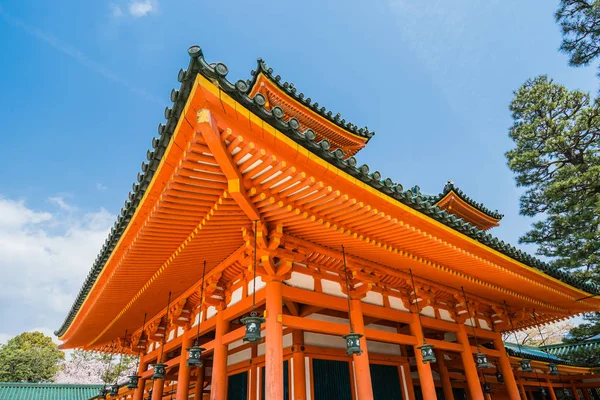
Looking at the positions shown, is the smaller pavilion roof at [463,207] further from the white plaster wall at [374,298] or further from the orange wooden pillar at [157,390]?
the orange wooden pillar at [157,390]

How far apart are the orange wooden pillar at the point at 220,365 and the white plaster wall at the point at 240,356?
8.28 ft

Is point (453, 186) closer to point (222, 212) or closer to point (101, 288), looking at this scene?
point (222, 212)

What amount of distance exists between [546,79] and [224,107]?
1919 centimetres

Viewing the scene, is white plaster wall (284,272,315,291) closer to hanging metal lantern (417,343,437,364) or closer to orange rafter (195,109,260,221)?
orange rafter (195,109,260,221)

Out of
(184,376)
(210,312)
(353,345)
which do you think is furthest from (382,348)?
(184,376)

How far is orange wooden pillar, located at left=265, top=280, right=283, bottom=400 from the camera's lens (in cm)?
517

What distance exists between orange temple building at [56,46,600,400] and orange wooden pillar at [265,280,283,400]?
2 cm

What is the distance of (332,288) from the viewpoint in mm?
7070

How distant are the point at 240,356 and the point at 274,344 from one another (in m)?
4.91

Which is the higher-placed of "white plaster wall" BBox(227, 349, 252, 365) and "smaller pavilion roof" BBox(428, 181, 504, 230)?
"smaller pavilion roof" BBox(428, 181, 504, 230)

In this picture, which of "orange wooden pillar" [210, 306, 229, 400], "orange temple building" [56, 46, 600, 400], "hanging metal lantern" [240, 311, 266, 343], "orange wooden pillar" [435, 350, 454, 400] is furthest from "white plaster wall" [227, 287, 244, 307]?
"orange wooden pillar" [435, 350, 454, 400]

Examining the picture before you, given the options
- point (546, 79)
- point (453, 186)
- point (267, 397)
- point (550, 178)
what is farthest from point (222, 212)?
point (546, 79)

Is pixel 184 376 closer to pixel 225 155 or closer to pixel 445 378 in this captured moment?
pixel 225 155

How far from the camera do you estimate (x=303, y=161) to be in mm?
4578
